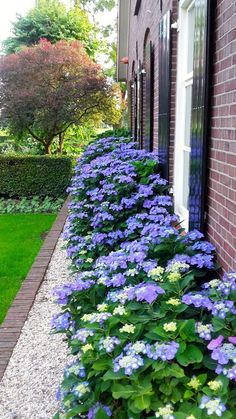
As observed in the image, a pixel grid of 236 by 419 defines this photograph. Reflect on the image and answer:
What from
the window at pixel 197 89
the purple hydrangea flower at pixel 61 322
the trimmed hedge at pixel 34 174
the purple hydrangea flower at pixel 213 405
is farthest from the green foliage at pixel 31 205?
the purple hydrangea flower at pixel 213 405

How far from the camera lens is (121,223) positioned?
3.97 m

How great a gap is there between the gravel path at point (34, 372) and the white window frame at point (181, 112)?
4.73 feet

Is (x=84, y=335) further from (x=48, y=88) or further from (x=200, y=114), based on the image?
(x=48, y=88)

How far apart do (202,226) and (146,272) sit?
0.85m

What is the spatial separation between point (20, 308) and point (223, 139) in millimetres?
2580

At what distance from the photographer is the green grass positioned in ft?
18.4

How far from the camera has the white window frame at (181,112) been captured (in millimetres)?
4305

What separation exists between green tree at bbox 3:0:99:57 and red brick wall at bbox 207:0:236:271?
70.9 feet

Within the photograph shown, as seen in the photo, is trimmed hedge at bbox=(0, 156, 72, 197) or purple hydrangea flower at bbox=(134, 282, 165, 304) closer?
purple hydrangea flower at bbox=(134, 282, 165, 304)

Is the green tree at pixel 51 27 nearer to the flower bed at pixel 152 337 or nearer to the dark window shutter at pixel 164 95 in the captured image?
the dark window shutter at pixel 164 95

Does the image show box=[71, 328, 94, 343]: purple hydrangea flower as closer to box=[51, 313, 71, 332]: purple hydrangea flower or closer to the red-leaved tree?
box=[51, 313, 71, 332]: purple hydrangea flower

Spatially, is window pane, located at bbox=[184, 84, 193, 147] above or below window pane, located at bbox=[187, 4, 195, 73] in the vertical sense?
below

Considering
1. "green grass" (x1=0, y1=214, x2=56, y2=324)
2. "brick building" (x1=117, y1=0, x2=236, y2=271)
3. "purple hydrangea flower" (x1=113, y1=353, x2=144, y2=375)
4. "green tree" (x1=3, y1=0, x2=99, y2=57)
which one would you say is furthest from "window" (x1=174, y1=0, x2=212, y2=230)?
"green tree" (x1=3, y1=0, x2=99, y2=57)

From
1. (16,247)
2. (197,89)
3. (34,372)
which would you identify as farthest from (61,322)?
(16,247)
